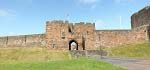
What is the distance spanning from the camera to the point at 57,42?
169 feet

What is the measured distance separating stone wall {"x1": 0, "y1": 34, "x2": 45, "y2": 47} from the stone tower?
2821mm

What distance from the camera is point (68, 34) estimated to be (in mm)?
51906

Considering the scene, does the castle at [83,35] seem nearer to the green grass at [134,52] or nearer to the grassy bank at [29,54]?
the grassy bank at [29,54]

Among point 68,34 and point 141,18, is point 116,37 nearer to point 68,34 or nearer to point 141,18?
point 141,18

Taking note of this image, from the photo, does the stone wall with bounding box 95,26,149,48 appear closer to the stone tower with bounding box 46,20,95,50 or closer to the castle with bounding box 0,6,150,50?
the castle with bounding box 0,6,150,50

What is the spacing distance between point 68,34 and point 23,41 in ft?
32.5

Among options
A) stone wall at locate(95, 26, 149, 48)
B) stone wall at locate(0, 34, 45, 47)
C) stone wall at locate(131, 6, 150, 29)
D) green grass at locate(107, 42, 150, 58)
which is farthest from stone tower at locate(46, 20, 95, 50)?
green grass at locate(107, 42, 150, 58)

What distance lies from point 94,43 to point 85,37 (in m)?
1.76

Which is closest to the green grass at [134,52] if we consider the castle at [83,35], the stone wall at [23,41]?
the castle at [83,35]

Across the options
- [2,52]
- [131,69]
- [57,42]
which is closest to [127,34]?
[57,42]

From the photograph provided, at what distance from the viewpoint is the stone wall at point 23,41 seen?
178ft

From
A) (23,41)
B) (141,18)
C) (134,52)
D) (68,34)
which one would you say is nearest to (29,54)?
(68,34)

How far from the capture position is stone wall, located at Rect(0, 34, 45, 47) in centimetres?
5440

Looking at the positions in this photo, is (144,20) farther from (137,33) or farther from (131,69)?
(131,69)
